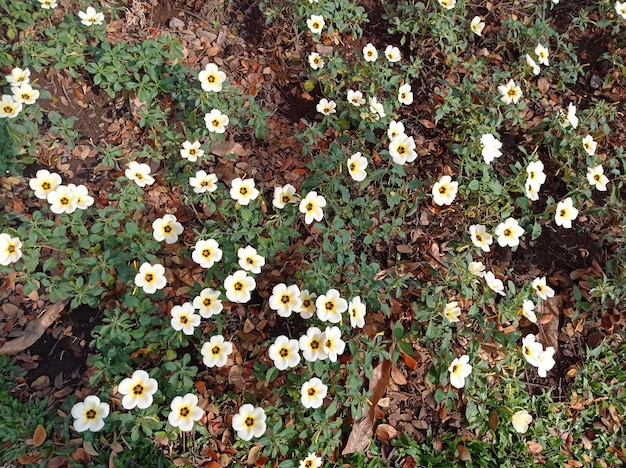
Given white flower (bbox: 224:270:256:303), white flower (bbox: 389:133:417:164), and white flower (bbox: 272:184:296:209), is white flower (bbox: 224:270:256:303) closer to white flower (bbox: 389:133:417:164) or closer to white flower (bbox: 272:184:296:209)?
white flower (bbox: 272:184:296:209)

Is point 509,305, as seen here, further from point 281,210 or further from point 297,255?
point 281,210

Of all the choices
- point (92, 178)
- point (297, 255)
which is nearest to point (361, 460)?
point (297, 255)

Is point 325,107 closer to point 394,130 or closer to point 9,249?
point 394,130

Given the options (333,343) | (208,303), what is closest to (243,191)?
(208,303)

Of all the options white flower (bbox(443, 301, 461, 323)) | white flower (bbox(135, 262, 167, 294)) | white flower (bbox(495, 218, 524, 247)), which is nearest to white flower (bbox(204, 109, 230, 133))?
white flower (bbox(135, 262, 167, 294))

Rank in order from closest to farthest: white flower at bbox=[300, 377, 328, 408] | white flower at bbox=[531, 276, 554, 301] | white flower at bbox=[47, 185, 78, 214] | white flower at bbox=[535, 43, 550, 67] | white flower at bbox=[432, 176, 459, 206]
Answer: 1. white flower at bbox=[300, 377, 328, 408]
2. white flower at bbox=[47, 185, 78, 214]
3. white flower at bbox=[531, 276, 554, 301]
4. white flower at bbox=[432, 176, 459, 206]
5. white flower at bbox=[535, 43, 550, 67]

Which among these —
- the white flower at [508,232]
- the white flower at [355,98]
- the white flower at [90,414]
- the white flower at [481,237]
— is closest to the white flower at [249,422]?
the white flower at [90,414]

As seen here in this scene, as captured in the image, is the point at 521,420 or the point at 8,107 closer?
the point at 521,420
